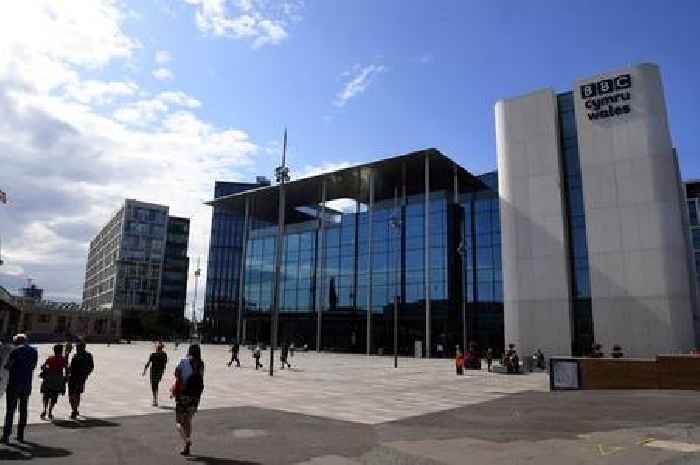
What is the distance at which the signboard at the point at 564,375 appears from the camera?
2234 cm

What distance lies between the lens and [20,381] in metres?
10.0

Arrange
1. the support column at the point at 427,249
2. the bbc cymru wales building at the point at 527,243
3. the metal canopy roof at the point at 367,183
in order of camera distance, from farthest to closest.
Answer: the metal canopy roof at the point at 367,183
the support column at the point at 427,249
the bbc cymru wales building at the point at 527,243

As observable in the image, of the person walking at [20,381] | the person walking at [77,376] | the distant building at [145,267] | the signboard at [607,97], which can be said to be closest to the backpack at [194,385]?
the person walking at [20,381]

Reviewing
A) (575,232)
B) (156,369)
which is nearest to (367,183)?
(575,232)

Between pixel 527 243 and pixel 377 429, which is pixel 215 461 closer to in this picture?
pixel 377 429

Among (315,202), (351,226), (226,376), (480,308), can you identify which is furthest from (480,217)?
(226,376)

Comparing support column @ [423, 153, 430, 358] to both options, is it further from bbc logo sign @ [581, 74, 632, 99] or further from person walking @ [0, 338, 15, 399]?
person walking @ [0, 338, 15, 399]

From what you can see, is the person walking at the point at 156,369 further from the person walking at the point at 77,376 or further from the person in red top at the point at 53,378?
the person in red top at the point at 53,378

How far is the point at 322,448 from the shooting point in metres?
9.86

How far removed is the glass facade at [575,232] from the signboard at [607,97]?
6.72ft

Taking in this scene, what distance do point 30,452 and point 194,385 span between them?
275 centimetres

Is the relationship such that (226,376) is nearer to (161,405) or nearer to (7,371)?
(161,405)

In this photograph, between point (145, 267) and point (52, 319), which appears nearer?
point (52, 319)

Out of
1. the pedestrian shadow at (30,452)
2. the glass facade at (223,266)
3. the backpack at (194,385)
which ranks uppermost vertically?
the glass facade at (223,266)
